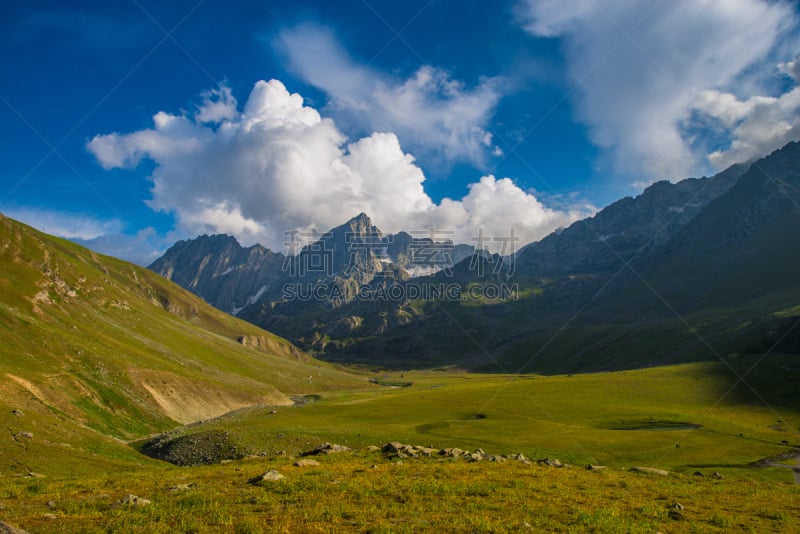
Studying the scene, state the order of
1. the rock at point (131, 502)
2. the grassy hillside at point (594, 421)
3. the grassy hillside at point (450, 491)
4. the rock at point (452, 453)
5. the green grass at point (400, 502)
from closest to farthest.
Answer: the green grass at point (400, 502) < the grassy hillside at point (450, 491) < the rock at point (131, 502) < the rock at point (452, 453) < the grassy hillside at point (594, 421)

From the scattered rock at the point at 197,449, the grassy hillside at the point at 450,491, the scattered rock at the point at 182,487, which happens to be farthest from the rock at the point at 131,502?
the scattered rock at the point at 197,449

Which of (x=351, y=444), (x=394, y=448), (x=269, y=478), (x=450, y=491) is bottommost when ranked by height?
(x=351, y=444)

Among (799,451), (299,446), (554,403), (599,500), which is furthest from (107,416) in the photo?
(799,451)

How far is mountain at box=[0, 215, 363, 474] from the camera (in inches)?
2004

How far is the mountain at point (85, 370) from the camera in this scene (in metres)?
50.9

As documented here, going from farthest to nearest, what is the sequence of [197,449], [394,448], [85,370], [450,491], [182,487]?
[85,370], [197,449], [394,448], [182,487], [450,491]

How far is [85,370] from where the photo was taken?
82312mm

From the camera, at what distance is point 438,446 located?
5688 cm

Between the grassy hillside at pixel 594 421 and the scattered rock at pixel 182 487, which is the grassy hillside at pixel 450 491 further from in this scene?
the grassy hillside at pixel 594 421

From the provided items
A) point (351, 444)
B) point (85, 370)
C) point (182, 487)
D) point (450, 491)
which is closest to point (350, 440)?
point (351, 444)

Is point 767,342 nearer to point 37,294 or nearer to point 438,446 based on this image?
point 438,446

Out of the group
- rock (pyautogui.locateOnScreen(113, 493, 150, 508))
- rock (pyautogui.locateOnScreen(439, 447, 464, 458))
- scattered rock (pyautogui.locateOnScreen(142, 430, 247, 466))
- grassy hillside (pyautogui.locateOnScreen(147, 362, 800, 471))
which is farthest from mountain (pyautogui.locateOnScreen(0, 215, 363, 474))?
rock (pyautogui.locateOnScreen(439, 447, 464, 458))

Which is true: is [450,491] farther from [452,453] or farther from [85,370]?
[85,370]

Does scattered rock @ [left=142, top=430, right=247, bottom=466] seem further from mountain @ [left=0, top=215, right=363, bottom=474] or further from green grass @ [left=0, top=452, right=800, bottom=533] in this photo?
green grass @ [left=0, top=452, right=800, bottom=533]
